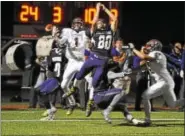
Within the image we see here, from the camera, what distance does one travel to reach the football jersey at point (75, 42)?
14141 millimetres

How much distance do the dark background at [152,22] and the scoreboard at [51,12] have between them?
17.0ft

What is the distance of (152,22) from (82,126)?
13252 millimetres

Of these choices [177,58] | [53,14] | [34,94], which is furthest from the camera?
[53,14]

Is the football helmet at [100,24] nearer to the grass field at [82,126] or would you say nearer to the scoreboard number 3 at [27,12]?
the grass field at [82,126]

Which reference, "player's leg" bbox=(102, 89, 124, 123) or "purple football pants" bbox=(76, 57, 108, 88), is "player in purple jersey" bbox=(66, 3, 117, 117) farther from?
"player's leg" bbox=(102, 89, 124, 123)

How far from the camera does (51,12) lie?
1911 cm

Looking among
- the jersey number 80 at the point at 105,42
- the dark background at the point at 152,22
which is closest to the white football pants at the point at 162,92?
the jersey number 80 at the point at 105,42

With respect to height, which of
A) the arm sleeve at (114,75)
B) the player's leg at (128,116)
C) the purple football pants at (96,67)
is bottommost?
the player's leg at (128,116)

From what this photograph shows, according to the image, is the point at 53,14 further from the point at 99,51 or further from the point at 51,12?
the point at 99,51

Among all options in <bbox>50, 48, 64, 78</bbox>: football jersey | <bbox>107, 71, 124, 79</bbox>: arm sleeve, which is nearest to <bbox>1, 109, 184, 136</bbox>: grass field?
<bbox>107, 71, 124, 79</bbox>: arm sleeve

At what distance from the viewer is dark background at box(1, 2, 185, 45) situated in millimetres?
24406

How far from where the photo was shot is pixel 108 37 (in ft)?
43.1

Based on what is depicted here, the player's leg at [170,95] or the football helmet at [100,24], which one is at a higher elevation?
the football helmet at [100,24]

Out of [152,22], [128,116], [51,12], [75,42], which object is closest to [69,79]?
[75,42]
